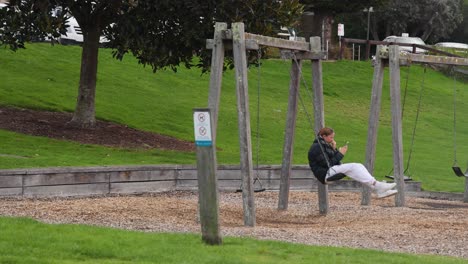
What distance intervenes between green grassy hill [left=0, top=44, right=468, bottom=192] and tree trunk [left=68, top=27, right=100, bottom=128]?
80.0 inches

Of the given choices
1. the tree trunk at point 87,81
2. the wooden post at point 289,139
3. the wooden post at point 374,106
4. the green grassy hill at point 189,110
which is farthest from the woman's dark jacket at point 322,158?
the tree trunk at point 87,81

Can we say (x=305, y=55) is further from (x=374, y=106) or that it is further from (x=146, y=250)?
(x=146, y=250)

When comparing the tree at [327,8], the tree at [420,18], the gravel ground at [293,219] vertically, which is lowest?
the gravel ground at [293,219]

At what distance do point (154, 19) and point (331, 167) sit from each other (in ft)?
28.4

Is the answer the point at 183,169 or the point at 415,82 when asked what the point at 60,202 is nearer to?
the point at 183,169

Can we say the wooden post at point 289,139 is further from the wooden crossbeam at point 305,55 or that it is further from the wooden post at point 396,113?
the wooden post at point 396,113

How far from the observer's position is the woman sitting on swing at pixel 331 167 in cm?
1627

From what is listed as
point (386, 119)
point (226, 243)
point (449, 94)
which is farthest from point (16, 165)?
point (449, 94)

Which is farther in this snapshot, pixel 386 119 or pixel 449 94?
pixel 449 94

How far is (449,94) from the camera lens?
1817 inches

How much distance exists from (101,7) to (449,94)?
24.7 meters

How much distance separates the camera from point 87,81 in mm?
25375

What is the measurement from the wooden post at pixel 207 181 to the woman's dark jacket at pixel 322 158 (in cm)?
525

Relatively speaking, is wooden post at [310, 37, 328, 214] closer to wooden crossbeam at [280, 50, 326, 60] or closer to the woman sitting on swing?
wooden crossbeam at [280, 50, 326, 60]
